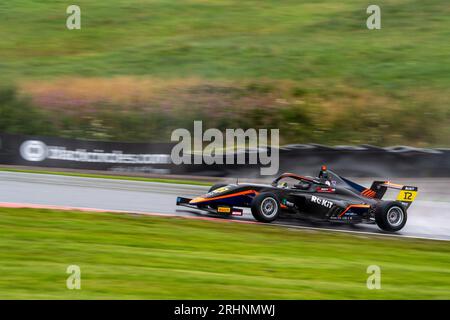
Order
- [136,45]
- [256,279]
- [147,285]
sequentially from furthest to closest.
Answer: [136,45] < [256,279] < [147,285]

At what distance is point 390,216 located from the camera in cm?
1305

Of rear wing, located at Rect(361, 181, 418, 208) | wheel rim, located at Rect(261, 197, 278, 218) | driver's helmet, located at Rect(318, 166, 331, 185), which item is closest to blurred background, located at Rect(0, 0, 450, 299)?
wheel rim, located at Rect(261, 197, 278, 218)

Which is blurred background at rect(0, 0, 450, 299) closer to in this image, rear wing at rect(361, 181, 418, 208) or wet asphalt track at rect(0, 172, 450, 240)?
wet asphalt track at rect(0, 172, 450, 240)

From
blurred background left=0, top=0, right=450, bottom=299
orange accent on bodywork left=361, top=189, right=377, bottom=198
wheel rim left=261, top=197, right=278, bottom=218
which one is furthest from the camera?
orange accent on bodywork left=361, top=189, right=377, bottom=198

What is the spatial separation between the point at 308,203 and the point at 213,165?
6.01 m

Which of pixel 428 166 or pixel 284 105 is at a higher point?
pixel 284 105

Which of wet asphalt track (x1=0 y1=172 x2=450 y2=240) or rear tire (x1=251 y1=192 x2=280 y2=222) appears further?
wet asphalt track (x1=0 y1=172 x2=450 y2=240)

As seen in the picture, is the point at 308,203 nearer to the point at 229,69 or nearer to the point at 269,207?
the point at 269,207

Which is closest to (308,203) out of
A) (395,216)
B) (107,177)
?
(395,216)

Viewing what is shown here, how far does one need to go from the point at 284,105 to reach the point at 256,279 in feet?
59.7

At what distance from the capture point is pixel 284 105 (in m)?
26.5

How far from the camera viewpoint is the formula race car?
1277 centimetres

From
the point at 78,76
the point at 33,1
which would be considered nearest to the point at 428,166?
the point at 78,76

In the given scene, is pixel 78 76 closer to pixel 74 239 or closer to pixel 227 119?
pixel 227 119
